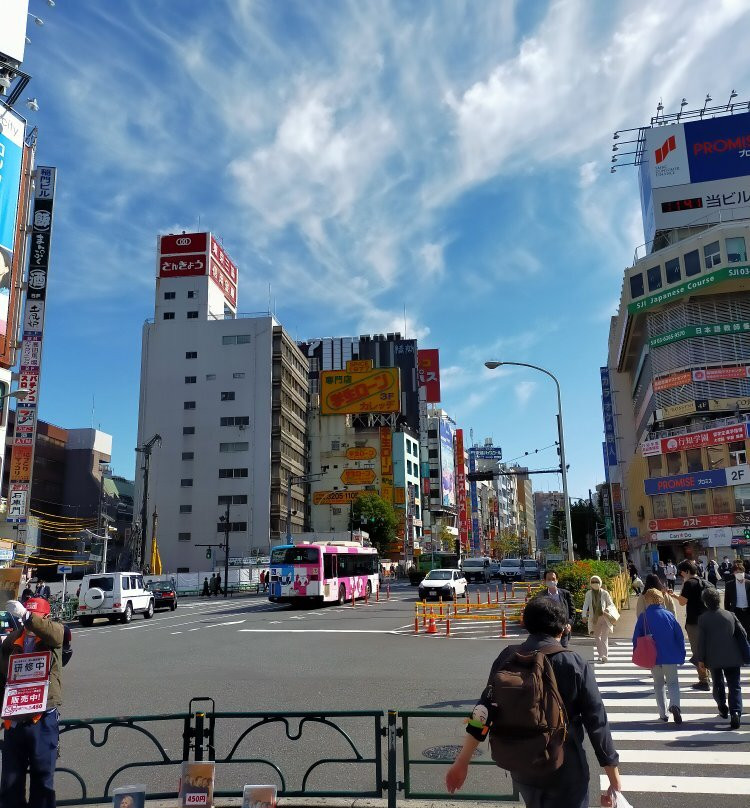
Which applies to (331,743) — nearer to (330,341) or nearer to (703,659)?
(703,659)

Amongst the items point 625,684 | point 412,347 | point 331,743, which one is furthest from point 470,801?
point 412,347

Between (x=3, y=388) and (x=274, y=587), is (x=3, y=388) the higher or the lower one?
the higher one

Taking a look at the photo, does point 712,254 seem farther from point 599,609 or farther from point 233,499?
point 599,609

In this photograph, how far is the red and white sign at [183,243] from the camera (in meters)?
78.6

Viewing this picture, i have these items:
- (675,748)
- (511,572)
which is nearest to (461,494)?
(511,572)

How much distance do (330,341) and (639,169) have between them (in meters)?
58.5

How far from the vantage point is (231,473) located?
71.6m

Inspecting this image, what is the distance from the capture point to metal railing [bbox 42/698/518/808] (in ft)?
19.6

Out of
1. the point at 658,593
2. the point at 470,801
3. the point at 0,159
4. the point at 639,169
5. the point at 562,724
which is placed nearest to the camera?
the point at 562,724

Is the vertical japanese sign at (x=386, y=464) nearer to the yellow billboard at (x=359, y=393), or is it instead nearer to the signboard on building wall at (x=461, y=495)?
the yellow billboard at (x=359, y=393)

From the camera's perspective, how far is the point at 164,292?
78500mm

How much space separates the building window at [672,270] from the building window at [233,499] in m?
44.5

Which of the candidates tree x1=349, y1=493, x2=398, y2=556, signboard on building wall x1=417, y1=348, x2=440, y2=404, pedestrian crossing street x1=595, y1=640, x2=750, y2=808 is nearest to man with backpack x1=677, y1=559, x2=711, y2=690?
pedestrian crossing street x1=595, y1=640, x2=750, y2=808

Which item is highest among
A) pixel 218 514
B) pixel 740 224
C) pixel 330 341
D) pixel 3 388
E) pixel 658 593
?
pixel 330 341
